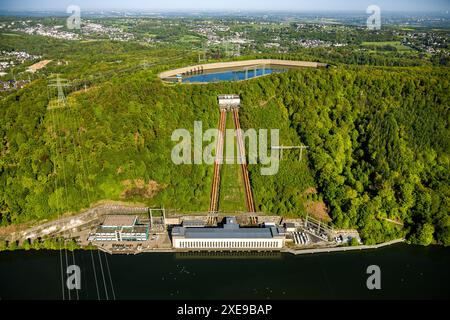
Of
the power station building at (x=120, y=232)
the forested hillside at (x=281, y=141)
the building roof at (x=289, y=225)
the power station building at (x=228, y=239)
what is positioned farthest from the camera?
the forested hillside at (x=281, y=141)

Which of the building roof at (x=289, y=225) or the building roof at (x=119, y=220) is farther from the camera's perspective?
the building roof at (x=289, y=225)

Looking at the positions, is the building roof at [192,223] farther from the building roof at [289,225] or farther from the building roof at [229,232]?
the building roof at [289,225]

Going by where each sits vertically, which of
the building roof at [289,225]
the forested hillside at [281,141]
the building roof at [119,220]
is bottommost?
the building roof at [289,225]

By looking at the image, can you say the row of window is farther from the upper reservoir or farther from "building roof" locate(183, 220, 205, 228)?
the upper reservoir

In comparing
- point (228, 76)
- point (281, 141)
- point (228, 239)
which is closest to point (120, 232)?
point (228, 239)

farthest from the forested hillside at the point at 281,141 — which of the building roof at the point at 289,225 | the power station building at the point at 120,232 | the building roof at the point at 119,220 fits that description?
the power station building at the point at 120,232

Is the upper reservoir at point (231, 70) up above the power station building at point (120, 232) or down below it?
above

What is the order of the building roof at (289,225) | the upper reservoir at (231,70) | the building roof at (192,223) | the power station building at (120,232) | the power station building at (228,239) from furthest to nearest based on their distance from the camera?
the upper reservoir at (231,70) → the building roof at (289,225) → the building roof at (192,223) → the power station building at (120,232) → the power station building at (228,239)
